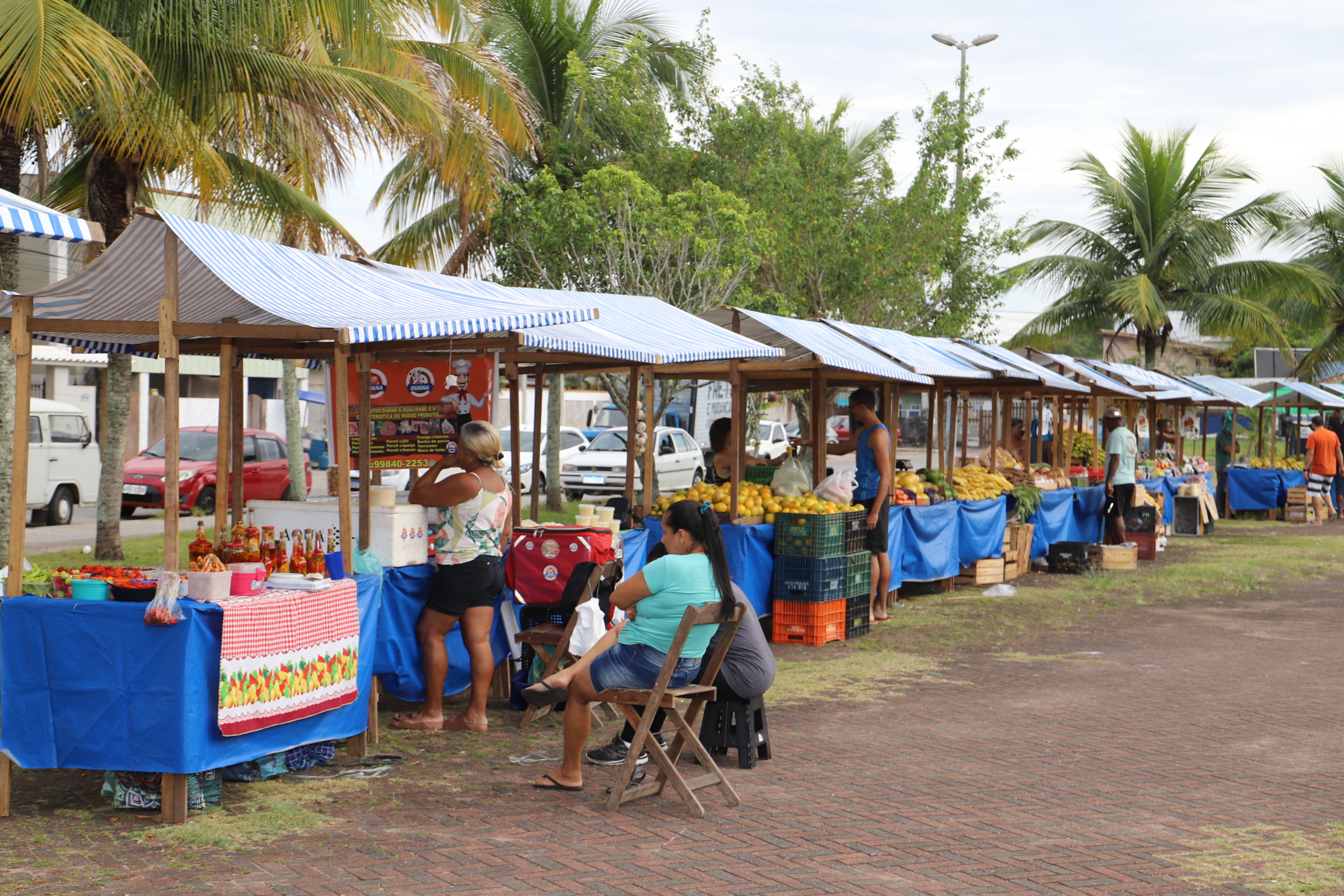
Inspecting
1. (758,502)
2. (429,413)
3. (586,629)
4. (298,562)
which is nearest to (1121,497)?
(758,502)

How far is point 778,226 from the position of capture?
21.2 meters

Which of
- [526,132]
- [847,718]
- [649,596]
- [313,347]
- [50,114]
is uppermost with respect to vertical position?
[526,132]

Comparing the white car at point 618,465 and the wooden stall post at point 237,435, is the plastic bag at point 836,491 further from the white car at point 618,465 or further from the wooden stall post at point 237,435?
the white car at point 618,465

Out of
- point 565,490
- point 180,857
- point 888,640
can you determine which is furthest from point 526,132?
point 180,857

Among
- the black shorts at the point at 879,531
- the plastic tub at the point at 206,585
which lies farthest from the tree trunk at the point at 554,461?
the plastic tub at the point at 206,585

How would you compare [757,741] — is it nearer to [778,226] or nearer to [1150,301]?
[778,226]

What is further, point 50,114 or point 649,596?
point 50,114

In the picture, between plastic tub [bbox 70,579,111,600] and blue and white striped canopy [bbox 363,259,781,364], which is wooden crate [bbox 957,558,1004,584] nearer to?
blue and white striped canopy [bbox 363,259,781,364]

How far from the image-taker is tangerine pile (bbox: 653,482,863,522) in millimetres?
10492

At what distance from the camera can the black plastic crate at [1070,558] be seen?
1608 cm

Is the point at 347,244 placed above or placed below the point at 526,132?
below

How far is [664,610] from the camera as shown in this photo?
19.1ft

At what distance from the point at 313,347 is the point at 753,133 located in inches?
551

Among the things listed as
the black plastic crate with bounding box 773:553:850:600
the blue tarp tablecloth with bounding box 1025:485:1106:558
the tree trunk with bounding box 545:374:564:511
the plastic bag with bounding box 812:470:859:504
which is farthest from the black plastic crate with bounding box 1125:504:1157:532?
the tree trunk with bounding box 545:374:564:511
